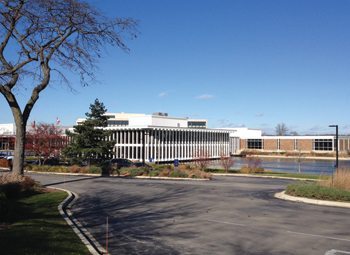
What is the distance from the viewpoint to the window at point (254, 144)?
4130 inches

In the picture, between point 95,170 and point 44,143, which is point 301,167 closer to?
point 95,170

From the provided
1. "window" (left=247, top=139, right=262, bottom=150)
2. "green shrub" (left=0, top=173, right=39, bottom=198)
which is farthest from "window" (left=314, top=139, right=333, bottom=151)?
"green shrub" (left=0, top=173, right=39, bottom=198)

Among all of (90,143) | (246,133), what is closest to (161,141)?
(90,143)

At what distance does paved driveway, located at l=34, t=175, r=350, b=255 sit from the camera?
9.51 metres

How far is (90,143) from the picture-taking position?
40.1 meters

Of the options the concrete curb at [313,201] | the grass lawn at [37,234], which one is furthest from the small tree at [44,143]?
the grass lawn at [37,234]

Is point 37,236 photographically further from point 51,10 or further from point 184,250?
point 51,10

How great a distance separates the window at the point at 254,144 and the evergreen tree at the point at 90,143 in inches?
2757

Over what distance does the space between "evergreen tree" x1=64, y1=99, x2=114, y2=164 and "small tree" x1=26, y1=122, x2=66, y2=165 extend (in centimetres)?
902

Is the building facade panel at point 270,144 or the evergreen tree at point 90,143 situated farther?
the building facade panel at point 270,144

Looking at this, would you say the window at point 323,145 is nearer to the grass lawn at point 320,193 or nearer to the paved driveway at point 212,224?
the grass lawn at point 320,193

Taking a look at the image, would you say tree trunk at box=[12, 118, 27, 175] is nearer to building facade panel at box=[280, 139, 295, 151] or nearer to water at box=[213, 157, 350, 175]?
water at box=[213, 157, 350, 175]

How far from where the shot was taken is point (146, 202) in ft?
56.3

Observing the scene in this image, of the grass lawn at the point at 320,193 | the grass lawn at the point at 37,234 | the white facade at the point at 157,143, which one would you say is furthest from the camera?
the white facade at the point at 157,143
